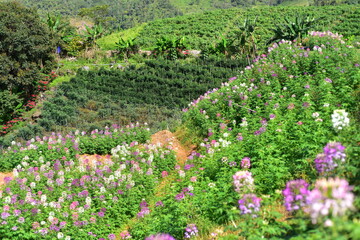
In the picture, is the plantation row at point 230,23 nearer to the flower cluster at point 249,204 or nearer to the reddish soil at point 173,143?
the reddish soil at point 173,143

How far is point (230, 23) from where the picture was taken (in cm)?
3238

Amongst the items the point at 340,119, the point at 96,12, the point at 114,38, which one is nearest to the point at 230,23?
the point at 114,38

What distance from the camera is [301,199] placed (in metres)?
2.45

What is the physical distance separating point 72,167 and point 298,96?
6037mm

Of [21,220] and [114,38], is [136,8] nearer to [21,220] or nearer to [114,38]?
[114,38]

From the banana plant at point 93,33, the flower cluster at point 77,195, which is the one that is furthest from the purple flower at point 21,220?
the banana plant at point 93,33

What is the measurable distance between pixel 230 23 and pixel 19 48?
70.8 ft

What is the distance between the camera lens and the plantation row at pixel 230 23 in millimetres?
27234

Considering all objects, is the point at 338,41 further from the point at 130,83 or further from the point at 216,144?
the point at 130,83

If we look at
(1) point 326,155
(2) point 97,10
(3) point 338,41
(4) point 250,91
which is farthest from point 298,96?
(2) point 97,10

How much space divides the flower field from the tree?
25.8 feet

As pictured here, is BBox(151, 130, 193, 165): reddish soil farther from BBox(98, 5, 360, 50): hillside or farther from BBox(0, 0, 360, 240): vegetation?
BBox(98, 5, 360, 50): hillside

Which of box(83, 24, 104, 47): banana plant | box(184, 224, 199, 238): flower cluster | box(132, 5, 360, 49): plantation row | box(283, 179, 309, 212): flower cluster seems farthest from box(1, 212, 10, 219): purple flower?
box(132, 5, 360, 49): plantation row

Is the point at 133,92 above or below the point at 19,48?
below
